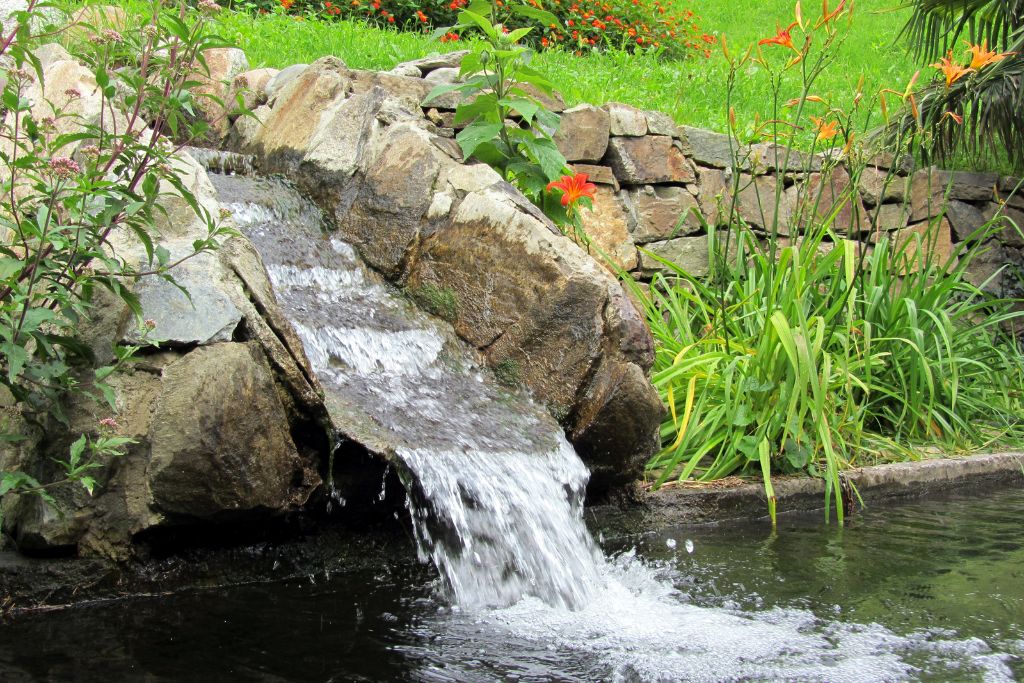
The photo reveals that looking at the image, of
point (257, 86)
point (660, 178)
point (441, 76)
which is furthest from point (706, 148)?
point (257, 86)

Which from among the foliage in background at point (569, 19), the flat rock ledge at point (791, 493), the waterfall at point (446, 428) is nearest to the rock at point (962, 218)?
the flat rock ledge at point (791, 493)

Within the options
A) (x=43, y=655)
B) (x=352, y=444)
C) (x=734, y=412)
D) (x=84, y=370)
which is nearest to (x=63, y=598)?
(x=43, y=655)

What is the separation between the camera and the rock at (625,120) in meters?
5.72

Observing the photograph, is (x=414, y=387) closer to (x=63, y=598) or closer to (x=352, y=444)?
(x=352, y=444)

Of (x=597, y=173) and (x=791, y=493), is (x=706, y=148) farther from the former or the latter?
(x=791, y=493)

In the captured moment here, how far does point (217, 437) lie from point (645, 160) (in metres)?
3.71

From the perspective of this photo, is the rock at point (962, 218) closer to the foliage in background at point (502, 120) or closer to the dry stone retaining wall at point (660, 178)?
the dry stone retaining wall at point (660, 178)

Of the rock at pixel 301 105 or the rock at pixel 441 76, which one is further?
the rock at pixel 441 76

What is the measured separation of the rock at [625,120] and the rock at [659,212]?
34cm

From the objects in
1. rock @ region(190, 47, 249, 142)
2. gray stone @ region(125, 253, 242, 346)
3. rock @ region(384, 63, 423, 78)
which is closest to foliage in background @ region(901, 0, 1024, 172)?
rock @ region(384, 63, 423, 78)

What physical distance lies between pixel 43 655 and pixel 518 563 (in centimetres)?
136

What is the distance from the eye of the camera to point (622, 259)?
18.4 feet

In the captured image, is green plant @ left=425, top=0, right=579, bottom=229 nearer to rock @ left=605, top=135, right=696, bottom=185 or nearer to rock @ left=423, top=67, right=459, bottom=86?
rock @ left=423, top=67, right=459, bottom=86

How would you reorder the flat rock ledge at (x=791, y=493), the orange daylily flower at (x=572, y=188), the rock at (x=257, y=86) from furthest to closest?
the rock at (x=257, y=86) < the orange daylily flower at (x=572, y=188) < the flat rock ledge at (x=791, y=493)
